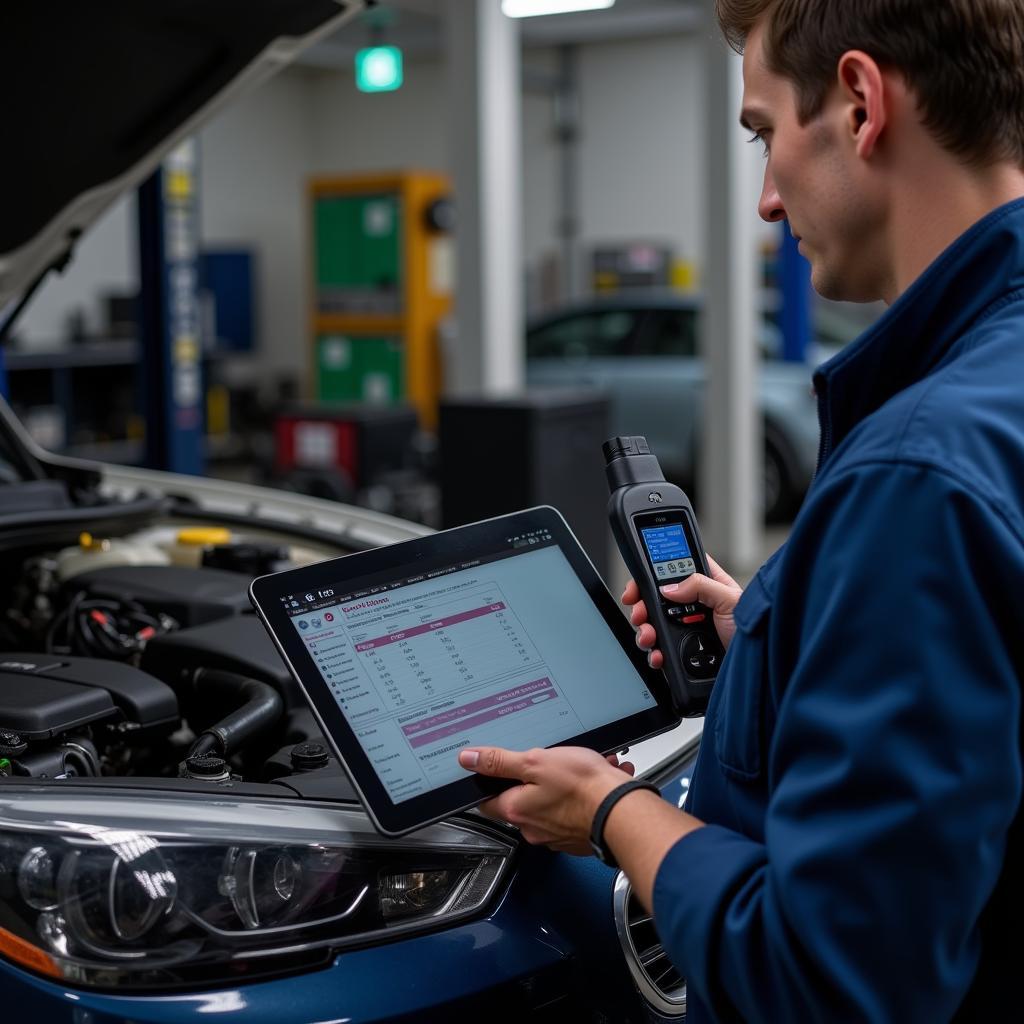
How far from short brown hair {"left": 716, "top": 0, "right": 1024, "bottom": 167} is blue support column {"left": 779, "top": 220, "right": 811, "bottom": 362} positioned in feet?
23.8

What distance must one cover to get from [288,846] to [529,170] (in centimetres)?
1275

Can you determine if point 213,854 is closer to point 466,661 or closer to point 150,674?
point 466,661

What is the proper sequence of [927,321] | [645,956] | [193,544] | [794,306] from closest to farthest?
[927,321] < [645,956] < [193,544] < [794,306]

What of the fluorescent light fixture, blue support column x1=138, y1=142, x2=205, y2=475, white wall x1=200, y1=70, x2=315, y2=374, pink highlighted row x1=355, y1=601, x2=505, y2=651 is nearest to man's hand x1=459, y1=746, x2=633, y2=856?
pink highlighted row x1=355, y1=601, x2=505, y2=651

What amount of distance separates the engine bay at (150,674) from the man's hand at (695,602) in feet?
1.10

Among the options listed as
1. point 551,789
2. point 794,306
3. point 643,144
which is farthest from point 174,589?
point 643,144

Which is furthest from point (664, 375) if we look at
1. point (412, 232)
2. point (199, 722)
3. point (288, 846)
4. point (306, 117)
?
point (306, 117)

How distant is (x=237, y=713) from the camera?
60.5 inches

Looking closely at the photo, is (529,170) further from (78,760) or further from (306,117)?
(78,760)

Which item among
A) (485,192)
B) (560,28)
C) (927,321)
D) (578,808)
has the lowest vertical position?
(578,808)

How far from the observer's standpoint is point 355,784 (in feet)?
3.64

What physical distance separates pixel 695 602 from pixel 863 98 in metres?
0.59

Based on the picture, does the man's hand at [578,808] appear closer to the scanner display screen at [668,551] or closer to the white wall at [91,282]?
the scanner display screen at [668,551]

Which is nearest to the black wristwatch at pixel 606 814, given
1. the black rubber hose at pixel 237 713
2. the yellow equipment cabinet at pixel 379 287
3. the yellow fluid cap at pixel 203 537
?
the black rubber hose at pixel 237 713
